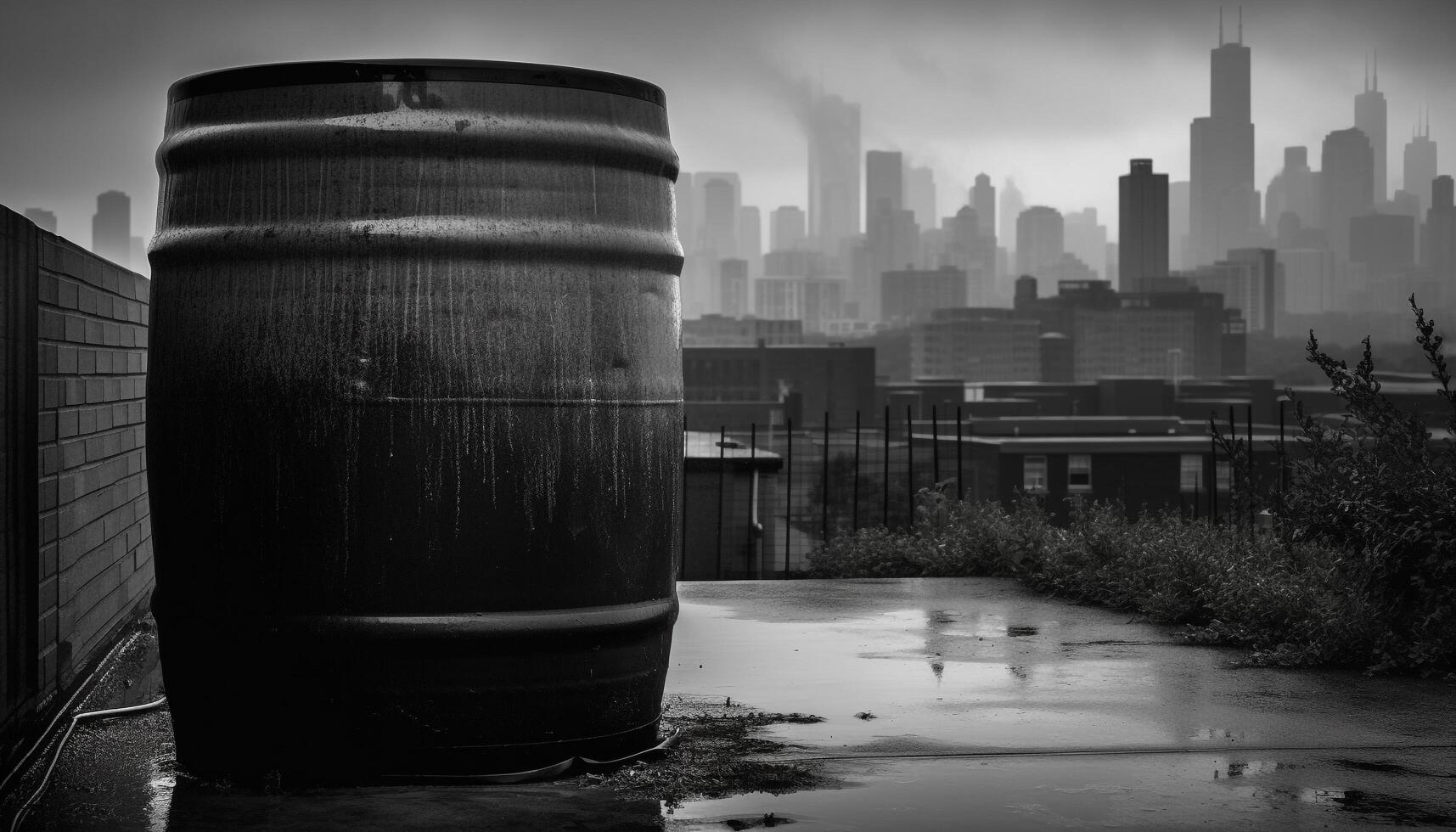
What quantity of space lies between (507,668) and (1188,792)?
1.54m

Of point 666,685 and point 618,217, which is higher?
point 618,217

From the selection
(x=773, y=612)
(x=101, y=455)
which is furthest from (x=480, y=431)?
(x=773, y=612)

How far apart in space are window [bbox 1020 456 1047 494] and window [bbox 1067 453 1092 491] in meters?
0.98

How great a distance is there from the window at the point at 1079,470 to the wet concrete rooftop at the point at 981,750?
52.7m

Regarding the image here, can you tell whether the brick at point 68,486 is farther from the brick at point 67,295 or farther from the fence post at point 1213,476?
the fence post at point 1213,476

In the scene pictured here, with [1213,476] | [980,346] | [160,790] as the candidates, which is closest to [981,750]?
[160,790]

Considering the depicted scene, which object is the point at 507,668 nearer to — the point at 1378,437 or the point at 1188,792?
the point at 1188,792

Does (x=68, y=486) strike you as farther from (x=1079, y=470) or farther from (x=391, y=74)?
(x=1079, y=470)

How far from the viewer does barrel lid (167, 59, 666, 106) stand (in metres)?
3.07

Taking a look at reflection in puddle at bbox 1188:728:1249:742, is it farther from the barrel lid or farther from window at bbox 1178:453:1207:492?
window at bbox 1178:453:1207:492

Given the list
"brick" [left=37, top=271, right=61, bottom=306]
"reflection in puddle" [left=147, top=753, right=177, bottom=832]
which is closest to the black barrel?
"reflection in puddle" [left=147, top=753, right=177, bottom=832]

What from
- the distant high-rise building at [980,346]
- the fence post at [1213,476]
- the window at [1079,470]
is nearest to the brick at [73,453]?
the fence post at [1213,476]

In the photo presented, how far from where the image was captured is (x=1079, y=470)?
5725cm

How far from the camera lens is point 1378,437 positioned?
17.4ft
